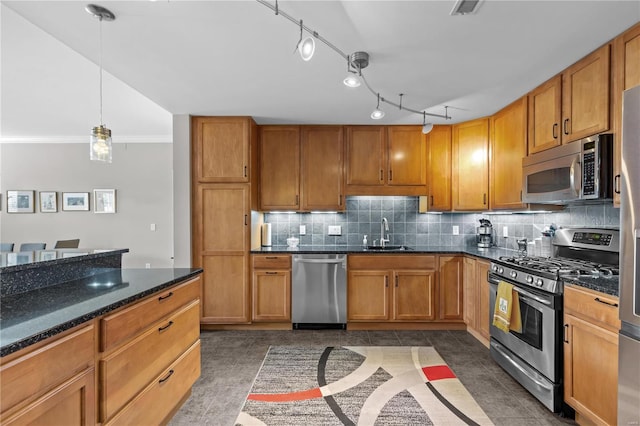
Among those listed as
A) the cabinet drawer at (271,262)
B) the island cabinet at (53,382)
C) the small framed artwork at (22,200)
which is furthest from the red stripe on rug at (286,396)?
the small framed artwork at (22,200)

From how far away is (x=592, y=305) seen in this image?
5.60 feet

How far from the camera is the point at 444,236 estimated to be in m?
4.03

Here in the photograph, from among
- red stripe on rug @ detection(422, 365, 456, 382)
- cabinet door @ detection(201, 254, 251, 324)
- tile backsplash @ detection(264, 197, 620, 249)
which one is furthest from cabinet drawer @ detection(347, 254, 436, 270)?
cabinet door @ detection(201, 254, 251, 324)

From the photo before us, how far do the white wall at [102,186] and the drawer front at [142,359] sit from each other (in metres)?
3.89

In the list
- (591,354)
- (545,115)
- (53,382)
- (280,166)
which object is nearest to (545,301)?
(591,354)

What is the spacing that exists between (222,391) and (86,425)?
120 centimetres

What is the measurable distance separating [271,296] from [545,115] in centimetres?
316

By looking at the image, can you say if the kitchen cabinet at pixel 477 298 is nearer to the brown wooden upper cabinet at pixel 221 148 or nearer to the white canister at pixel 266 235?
the white canister at pixel 266 235

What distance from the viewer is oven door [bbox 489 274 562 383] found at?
1946mm

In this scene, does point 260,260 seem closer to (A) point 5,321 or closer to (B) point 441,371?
(B) point 441,371

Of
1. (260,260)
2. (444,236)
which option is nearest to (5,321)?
(260,260)

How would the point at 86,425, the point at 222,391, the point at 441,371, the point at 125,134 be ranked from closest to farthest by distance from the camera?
the point at 86,425
the point at 222,391
the point at 441,371
the point at 125,134

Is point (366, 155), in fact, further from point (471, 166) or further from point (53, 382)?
point (53, 382)

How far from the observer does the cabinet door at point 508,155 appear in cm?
287
